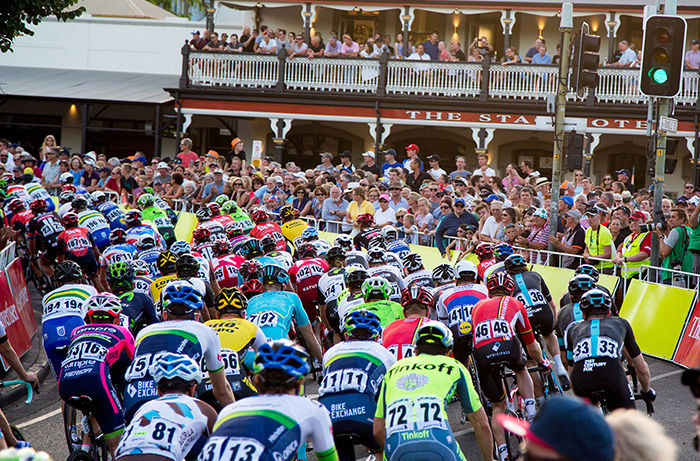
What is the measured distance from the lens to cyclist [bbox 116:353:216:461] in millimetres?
5566

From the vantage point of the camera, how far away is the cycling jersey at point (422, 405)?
19.7ft

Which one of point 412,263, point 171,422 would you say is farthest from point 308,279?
point 171,422

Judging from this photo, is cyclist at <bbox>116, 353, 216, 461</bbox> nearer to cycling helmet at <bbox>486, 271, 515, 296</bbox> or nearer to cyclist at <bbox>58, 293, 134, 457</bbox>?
cyclist at <bbox>58, 293, 134, 457</bbox>

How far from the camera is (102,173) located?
76.6 feet

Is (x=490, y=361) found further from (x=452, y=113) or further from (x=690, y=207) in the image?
(x=452, y=113)

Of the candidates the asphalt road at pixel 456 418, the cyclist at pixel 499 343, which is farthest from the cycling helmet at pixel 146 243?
the cyclist at pixel 499 343

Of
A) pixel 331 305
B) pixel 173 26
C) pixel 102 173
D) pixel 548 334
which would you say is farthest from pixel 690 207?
pixel 173 26

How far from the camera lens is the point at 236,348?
7730 mm

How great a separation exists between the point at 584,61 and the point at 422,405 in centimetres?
950

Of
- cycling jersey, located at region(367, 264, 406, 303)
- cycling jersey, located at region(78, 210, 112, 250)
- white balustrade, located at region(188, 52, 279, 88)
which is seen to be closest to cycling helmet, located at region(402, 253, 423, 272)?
cycling jersey, located at region(367, 264, 406, 303)

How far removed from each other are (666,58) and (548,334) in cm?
413

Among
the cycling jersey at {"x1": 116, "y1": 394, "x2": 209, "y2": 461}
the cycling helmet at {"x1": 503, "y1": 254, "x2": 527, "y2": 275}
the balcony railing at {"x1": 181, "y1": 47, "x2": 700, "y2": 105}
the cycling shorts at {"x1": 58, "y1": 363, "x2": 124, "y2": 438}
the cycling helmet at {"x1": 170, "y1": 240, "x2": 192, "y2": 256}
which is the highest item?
the balcony railing at {"x1": 181, "y1": 47, "x2": 700, "y2": 105}

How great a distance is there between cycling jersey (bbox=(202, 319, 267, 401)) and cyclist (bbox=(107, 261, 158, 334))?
1.72m

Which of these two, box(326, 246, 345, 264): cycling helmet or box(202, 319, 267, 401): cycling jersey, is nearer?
box(202, 319, 267, 401): cycling jersey
